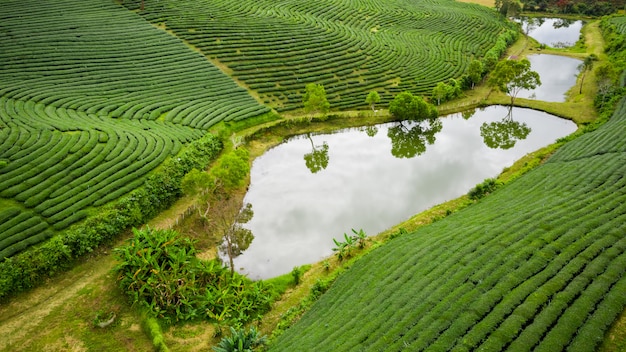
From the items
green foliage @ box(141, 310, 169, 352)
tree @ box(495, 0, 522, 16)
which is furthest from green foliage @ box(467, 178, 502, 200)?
tree @ box(495, 0, 522, 16)

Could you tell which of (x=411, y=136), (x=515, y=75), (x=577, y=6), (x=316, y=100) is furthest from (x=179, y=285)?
(x=577, y=6)

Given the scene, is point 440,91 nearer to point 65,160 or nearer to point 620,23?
point 65,160

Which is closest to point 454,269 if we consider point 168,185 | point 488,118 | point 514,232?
point 514,232

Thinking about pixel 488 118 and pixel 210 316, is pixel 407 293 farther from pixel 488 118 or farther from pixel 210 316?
pixel 488 118

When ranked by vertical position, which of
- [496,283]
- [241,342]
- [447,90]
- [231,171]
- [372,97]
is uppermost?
[447,90]

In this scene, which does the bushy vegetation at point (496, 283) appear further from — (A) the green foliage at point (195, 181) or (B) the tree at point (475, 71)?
(B) the tree at point (475, 71)

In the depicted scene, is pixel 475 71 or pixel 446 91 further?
pixel 475 71
